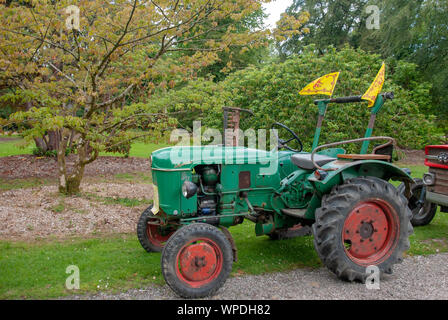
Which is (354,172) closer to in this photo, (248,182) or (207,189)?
(248,182)

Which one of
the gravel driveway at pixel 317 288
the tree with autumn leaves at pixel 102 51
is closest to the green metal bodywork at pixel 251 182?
the gravel driveway at pixel 317 288

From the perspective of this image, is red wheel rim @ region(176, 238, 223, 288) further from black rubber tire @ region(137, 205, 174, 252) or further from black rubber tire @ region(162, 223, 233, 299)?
black rubber tire @ region(137, 205, 174, 252)

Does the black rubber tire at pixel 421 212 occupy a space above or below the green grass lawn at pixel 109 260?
above

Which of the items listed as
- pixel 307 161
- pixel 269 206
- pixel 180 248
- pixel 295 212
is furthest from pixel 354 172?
pixel 180 248

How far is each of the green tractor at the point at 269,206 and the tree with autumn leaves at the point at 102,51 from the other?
2.82 meters

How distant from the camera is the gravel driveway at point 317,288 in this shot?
3.83m

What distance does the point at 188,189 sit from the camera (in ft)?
13.0

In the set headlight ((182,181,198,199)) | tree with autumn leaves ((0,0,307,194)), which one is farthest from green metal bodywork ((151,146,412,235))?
tree with autumn leaves ((0,0,307,194))

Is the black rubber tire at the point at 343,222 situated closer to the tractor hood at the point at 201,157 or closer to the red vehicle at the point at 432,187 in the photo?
the tractor hood at the point at 201,157

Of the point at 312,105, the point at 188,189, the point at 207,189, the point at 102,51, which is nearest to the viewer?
the point at 188,189

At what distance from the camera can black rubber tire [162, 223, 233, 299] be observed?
364 centimetres

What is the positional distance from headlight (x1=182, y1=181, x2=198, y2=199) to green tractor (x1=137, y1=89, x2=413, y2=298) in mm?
11

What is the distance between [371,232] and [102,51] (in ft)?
16.7
